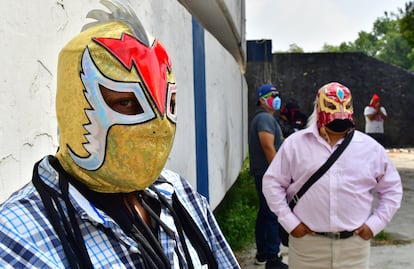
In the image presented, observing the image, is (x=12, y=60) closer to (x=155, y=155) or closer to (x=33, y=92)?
(x=33, y=92)

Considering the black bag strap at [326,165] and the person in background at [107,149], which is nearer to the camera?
the person in background at [107,149]

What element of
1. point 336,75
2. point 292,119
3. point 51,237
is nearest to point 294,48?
point 336,75

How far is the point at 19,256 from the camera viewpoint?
112 cm

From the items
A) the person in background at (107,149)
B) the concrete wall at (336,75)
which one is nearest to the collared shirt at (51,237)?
the person in background at (107,149)

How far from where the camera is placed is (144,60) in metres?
1.31

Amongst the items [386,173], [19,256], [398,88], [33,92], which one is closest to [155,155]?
[19,256]

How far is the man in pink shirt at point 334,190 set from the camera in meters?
3.21

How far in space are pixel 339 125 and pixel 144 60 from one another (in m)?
2.19

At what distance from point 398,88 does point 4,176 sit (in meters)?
17.2

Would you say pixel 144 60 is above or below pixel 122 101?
above

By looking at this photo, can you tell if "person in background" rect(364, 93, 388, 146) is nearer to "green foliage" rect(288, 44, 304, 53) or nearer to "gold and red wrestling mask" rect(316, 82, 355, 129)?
"gold and red wrestling mask" rect(316, 82, 355, 129)

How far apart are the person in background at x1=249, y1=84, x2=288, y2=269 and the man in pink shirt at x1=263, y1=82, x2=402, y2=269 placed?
1579mm

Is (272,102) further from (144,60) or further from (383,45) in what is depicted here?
(383,45)

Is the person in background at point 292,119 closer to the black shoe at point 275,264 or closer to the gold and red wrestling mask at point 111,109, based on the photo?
Result: the black shoe at point 275,264
